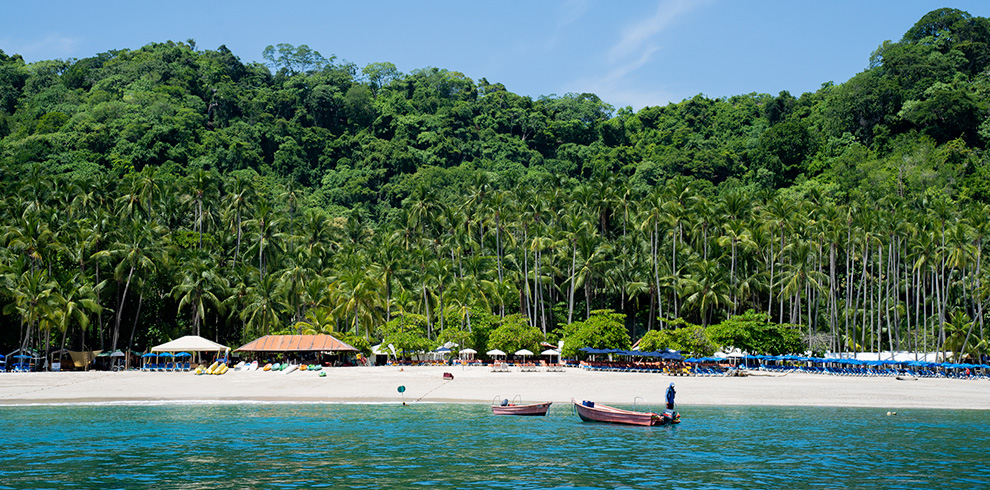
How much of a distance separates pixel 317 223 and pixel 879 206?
5328 centimetres

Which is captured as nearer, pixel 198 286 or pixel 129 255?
pixel 129 255

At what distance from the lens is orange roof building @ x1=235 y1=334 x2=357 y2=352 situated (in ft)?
198

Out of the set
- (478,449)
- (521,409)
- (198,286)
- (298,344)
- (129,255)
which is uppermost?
(129,255)

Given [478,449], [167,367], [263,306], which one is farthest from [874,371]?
[167,367]

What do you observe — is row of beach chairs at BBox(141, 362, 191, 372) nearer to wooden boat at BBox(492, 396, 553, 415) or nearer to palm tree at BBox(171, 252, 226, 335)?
palm tree at BBox(171, 252, 226, 335)

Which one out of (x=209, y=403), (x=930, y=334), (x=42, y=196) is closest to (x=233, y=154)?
(x=42, y=196)

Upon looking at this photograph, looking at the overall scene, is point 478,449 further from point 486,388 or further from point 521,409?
point 486,388

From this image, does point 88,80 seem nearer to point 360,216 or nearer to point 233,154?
point 233,154

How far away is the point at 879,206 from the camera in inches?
3120

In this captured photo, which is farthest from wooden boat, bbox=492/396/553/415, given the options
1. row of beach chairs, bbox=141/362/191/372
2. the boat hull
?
row of beach chairs, bbox=141/362/191/372

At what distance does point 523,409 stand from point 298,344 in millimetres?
29408

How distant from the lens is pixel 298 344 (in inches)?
2384

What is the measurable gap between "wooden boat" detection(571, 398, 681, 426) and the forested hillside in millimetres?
30781

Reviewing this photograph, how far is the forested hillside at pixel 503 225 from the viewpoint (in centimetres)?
6719
